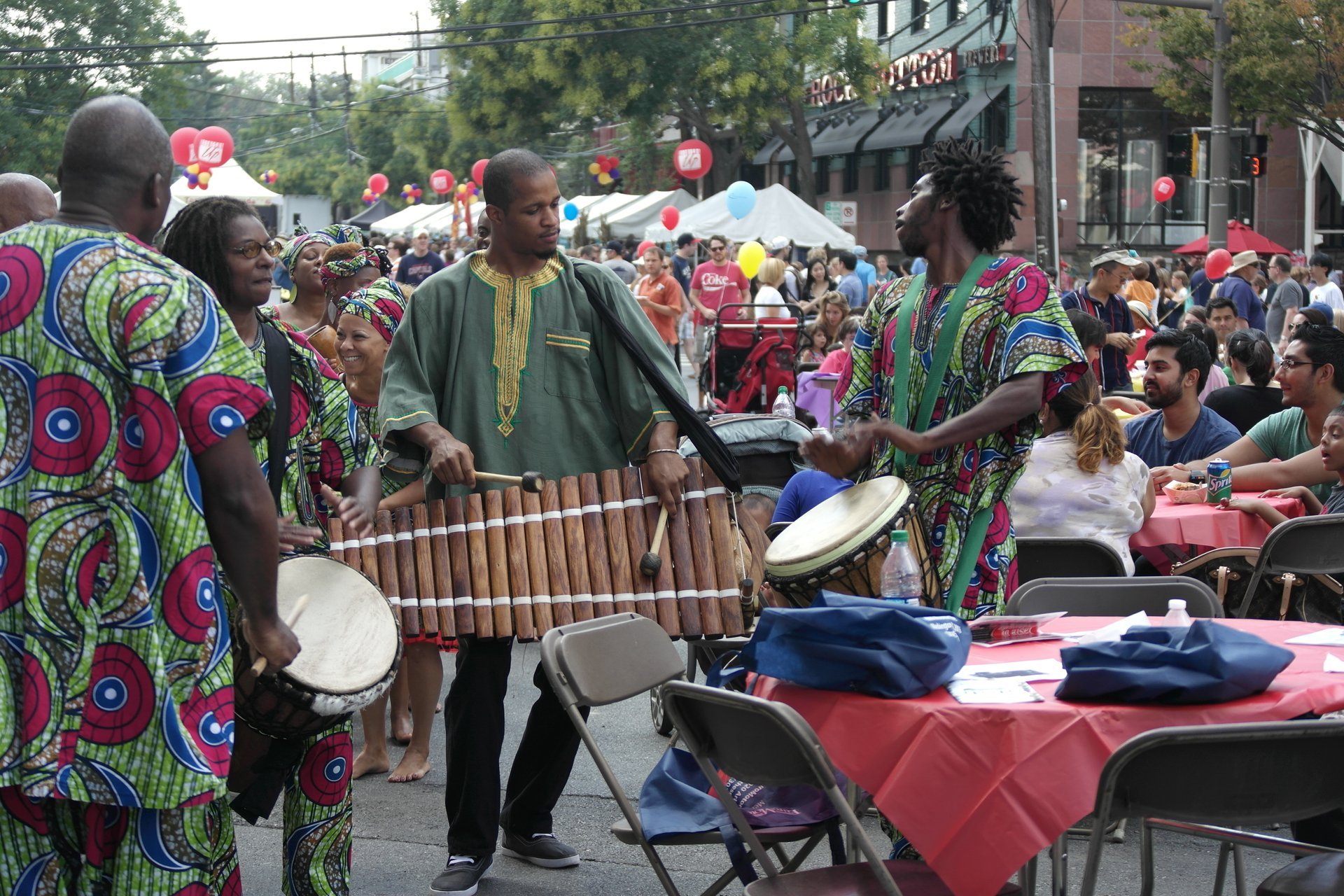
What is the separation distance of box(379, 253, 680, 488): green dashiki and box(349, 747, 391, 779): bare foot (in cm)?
189

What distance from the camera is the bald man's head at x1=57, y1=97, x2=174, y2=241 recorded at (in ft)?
10.0

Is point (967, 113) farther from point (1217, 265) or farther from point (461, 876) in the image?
point (461, 876)

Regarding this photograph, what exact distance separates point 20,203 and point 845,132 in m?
41.0

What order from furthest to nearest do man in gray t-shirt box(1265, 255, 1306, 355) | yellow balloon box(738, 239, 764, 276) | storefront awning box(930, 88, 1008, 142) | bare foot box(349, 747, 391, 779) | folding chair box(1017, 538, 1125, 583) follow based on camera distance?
storefront awning box(930, 88, 1008, 142) < yellow balloon box(738, 239, 764, 276) < man in gray t-shirt box(1265, 255, 1306, 355) < bare foot box(349, 747, 391, 779) < folding chair box(1017, 538, 1125, 583)

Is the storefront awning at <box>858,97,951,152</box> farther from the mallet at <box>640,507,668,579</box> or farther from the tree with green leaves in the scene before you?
the mallet at <box>640,507,668,579</box>

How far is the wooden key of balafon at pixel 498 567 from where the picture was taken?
4590 mm

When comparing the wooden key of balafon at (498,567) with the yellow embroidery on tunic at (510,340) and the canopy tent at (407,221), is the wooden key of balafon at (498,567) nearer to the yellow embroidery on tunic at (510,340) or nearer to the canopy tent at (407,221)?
the yellow embroidery on tunic at (510,340)

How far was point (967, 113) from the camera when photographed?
3831cm

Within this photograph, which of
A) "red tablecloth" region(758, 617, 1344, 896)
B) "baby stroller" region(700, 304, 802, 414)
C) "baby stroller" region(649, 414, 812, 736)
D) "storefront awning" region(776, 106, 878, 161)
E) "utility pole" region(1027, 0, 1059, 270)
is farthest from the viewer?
"storefront awning" region(776, 106, 878, 161)

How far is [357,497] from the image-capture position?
14.0ft

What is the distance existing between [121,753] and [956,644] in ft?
5.92

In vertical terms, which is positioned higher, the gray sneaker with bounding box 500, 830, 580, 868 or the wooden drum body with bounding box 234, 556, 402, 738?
the wooden drum body with bounding box 234, 556, 402, 738

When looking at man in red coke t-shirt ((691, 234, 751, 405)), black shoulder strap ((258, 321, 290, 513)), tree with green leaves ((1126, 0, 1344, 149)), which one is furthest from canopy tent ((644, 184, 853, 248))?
black shoulder strap ((258, 321, 290, 513))

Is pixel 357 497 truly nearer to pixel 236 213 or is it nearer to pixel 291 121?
pixel 236 213
